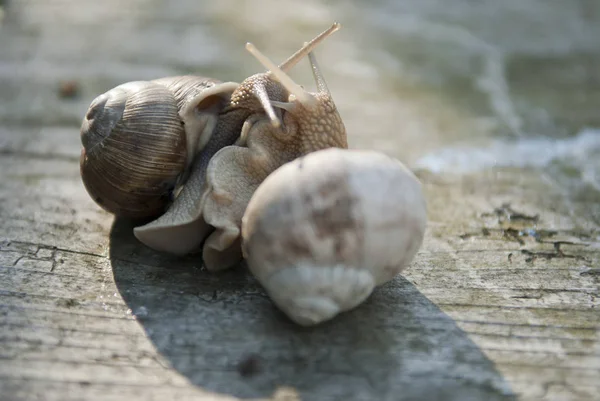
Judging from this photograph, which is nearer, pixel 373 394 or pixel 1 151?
pixel 373 394

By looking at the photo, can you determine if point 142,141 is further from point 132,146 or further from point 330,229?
point 330,229

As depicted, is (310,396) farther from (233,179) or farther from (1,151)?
(1,151)

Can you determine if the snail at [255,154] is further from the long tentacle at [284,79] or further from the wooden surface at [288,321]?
the wooden surface at [288,321]

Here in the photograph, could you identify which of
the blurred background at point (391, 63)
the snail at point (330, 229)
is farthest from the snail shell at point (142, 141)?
the blurred background at point (391, 63)

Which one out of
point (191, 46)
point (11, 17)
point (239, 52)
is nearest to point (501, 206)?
point (239, 52)

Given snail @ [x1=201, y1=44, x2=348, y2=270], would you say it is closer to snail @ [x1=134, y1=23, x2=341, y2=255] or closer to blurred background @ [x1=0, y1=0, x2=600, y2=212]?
snail @ [x1=134, y1=23, x2=341, y2=255]

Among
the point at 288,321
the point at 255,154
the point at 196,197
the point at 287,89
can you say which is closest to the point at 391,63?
the point at 287,89
